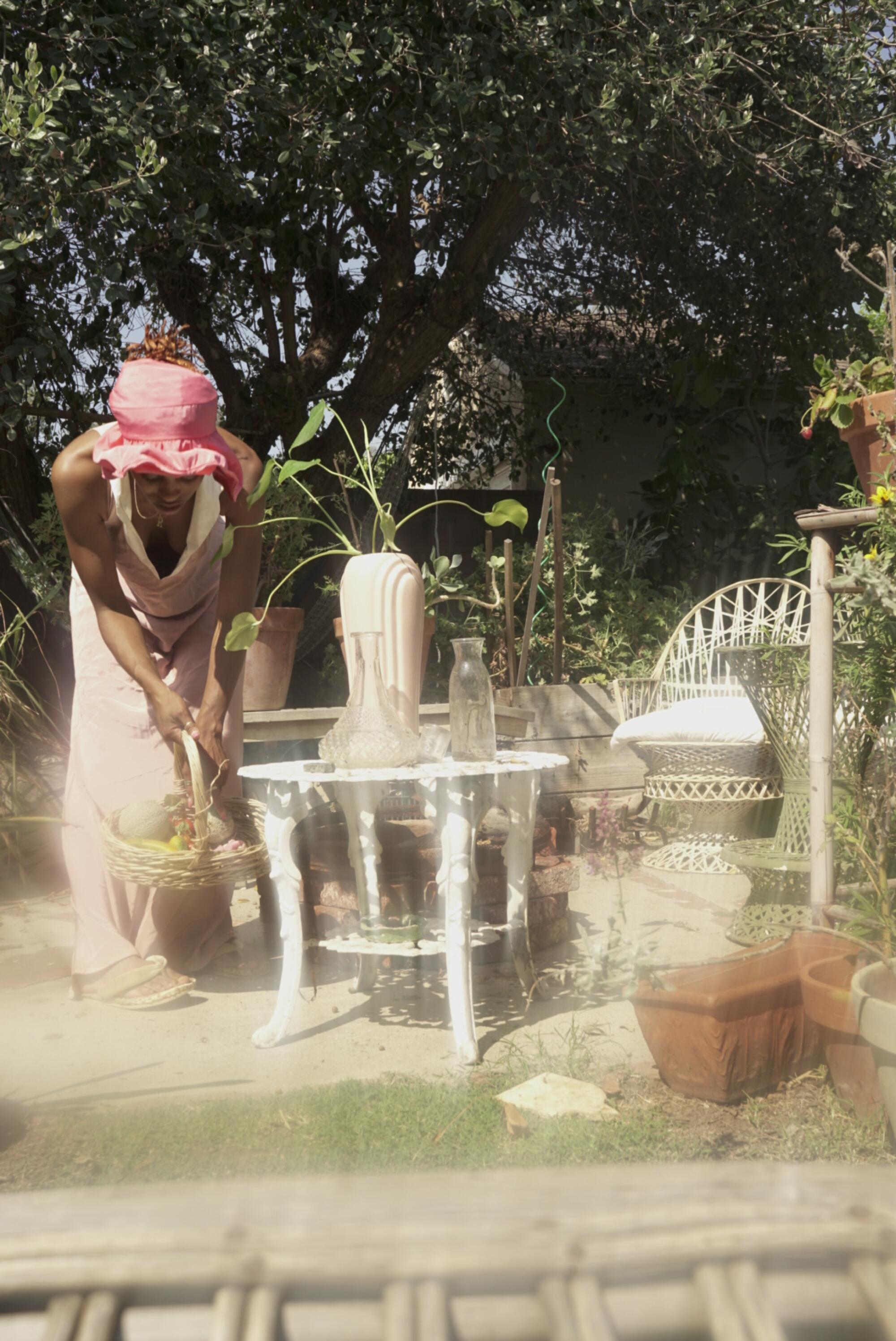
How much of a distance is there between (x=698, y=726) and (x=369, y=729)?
177cm

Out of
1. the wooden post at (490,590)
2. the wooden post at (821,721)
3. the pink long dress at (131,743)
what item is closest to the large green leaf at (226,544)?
the pink long dress at (131,743)

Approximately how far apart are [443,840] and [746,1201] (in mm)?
2399

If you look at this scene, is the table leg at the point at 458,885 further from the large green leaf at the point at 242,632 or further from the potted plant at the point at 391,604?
the large green leaf at the point at 242,632

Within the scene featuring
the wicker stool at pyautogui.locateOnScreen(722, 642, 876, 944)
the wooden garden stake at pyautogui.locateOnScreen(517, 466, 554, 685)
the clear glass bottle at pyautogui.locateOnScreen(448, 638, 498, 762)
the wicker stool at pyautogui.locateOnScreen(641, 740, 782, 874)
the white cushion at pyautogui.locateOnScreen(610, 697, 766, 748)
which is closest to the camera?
the clear glass bottle at pyautogui.locateOnScreen(448, 638, 498, 762)

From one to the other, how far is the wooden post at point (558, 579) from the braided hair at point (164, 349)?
1854 mm

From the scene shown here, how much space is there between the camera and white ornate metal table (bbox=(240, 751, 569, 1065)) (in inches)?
108

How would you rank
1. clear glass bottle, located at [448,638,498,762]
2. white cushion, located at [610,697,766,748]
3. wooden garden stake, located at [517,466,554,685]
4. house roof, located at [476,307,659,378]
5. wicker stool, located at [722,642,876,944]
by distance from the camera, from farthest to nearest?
house roof, located at [476,307,659,378]
wooden garden stake, located at [517,466,554,685]
white cushion, located at [610,697,766,748]
wicker stool, located at [722,642,876,944]
clear glass bottle, located at [448,638,498,762]

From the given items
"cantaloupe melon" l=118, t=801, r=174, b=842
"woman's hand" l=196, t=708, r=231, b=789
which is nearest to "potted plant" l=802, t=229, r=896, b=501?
"woman's hand" l=196, t=708, r=231, b=789

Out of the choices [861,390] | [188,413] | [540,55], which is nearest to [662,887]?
[861,390]

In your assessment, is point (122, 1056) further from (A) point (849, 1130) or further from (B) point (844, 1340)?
(B) point (844, 1340)

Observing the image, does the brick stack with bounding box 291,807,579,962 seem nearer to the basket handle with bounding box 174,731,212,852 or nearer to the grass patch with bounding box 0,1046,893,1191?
the basket handle with bounding box 174,731,212,852

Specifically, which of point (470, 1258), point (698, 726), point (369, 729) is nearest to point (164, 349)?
point (369, 729)

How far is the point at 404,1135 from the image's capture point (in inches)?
87.7

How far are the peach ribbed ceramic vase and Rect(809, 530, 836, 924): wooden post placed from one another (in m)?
1.05
